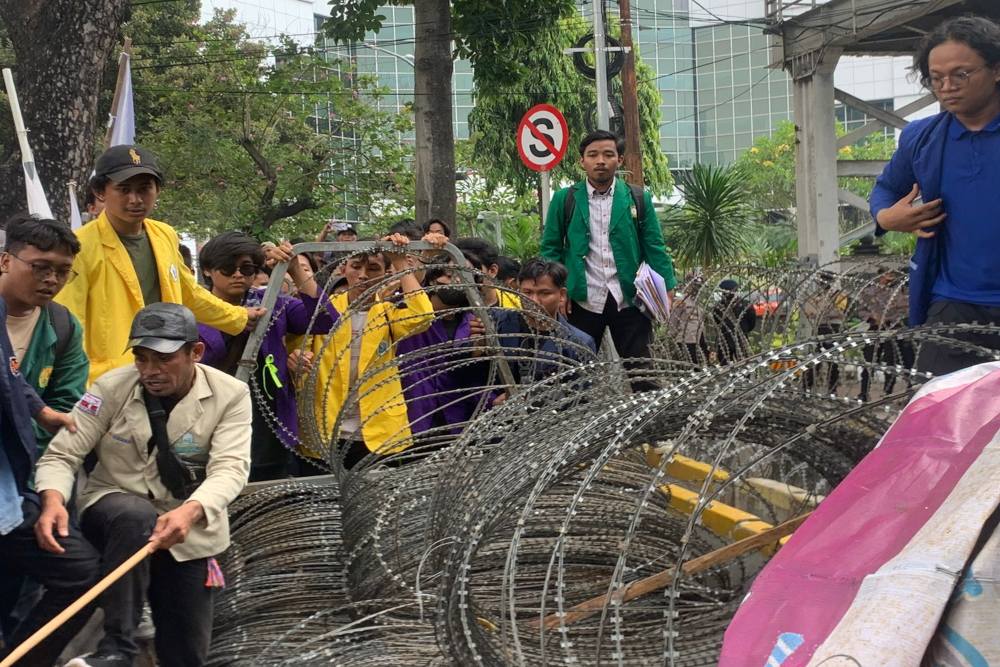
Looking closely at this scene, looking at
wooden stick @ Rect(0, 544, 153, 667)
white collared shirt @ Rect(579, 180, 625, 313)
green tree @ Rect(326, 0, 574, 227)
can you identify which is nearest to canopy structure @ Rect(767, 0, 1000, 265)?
green tree @ Rect(326, 0, 574, 227)

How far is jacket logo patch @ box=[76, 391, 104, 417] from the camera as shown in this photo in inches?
158

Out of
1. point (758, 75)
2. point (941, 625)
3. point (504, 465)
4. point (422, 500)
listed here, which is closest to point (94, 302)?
point (422, 500)

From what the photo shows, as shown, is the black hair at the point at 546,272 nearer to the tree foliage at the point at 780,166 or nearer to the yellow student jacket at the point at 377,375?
the yellow student jacket at the point at 377,375

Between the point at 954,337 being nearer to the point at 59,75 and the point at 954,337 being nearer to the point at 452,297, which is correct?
the point at 452,297

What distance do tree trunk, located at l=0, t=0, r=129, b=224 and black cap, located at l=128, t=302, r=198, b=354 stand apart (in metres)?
4.67

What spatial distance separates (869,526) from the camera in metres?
2.41

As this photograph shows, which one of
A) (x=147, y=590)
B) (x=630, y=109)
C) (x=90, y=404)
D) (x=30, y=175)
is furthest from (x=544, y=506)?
(x=630, y=109)

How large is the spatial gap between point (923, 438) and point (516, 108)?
91.0 ft

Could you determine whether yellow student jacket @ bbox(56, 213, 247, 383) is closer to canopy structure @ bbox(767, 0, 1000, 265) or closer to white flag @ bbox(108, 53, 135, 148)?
white flag @ bbox(108, 53, 135, 148)

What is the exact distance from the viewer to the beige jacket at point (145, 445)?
157 inches

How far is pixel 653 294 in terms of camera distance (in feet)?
21.7

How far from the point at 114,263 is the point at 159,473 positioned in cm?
115

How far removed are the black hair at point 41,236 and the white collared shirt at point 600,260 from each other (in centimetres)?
338

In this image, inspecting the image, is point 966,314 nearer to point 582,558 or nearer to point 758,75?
point 582,558
